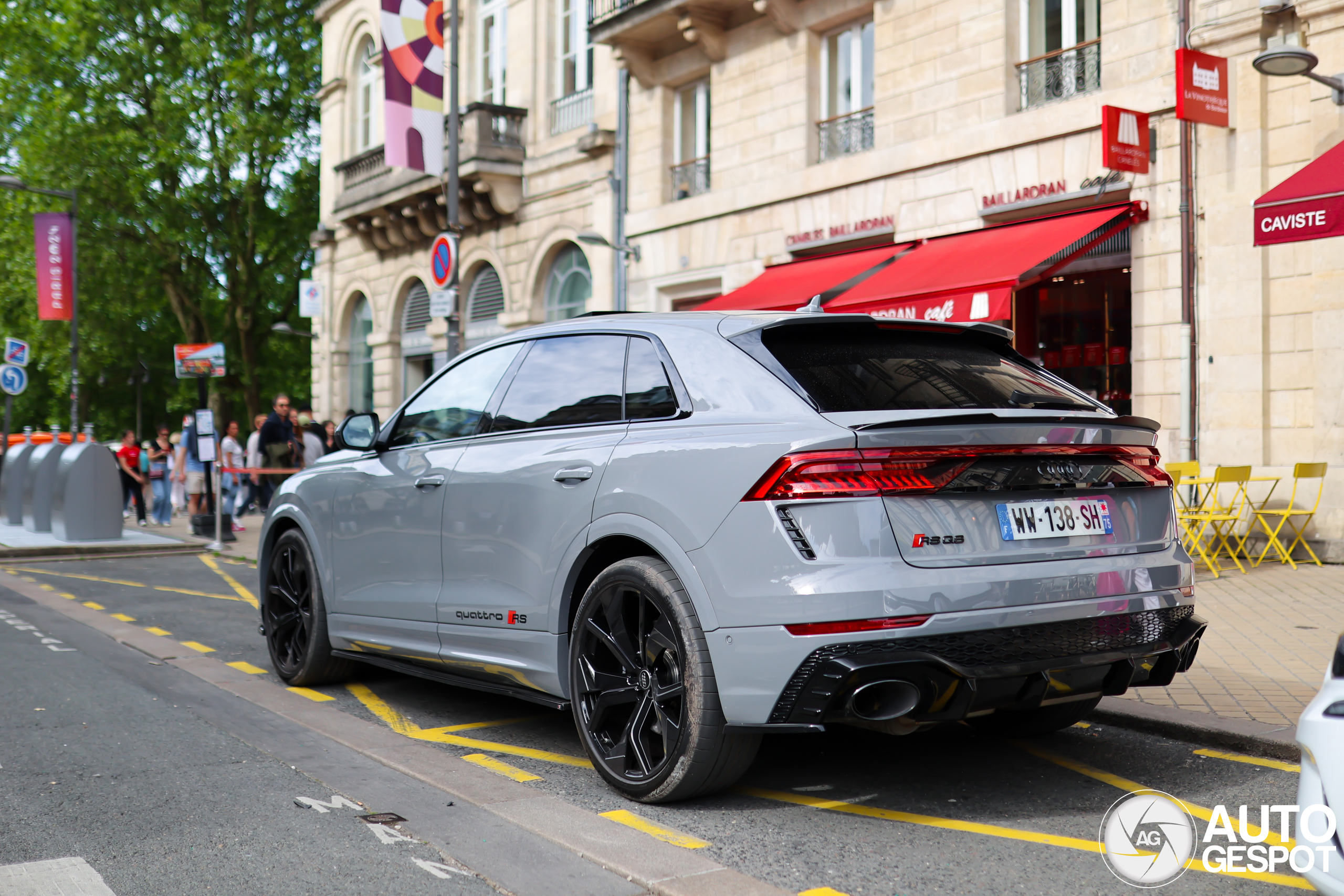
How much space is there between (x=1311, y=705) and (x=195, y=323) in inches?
1576

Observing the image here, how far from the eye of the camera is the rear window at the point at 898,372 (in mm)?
3975

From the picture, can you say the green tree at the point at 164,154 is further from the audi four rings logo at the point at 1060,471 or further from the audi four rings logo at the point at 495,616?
the audi four rings logo at the point at 1060,471

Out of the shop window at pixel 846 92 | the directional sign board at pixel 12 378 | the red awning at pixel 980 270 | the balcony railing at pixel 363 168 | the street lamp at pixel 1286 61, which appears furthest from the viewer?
the balcony railing at pixel 363 168

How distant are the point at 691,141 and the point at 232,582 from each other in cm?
1112

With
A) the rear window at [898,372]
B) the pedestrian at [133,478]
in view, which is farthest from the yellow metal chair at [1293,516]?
the pedestrian at [133,478]

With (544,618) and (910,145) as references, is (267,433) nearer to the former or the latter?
(910,145)

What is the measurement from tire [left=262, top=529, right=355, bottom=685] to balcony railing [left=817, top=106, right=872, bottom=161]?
37.5ft

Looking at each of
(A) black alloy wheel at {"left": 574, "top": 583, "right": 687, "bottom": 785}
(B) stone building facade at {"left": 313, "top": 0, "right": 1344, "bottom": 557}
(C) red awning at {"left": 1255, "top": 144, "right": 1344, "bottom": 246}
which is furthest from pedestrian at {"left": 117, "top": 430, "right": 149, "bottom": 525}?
(A) black alloy wheel at {"left": 574, "top": 583, "right": 687, "bottom": 785}

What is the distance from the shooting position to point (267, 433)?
18391mm

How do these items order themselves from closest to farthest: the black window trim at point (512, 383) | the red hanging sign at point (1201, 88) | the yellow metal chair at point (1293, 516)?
the black window trim at point (512, 383), the yellow metal chair at point (1293, 516), the red hanging sign at point (1201, 88)

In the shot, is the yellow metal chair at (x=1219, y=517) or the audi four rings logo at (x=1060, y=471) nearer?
the audi four rings logo at (x=1060, y=471)

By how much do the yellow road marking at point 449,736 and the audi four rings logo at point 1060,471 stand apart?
2.03 meters

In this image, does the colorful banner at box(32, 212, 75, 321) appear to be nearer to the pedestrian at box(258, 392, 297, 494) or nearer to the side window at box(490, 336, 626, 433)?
the pedestrian at box(258, 392, 297, 494)

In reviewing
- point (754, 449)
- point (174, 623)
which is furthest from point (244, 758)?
point (174, 623)
